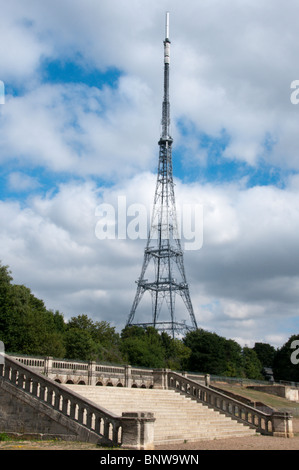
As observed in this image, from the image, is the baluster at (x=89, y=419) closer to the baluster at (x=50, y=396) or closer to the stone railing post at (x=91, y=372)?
the baluster at (x=50, y=396)

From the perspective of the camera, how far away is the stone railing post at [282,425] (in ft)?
79.5

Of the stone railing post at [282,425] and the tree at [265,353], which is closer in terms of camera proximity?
the stone railing post at [282,425]

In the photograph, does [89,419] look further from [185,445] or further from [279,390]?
[279,390]

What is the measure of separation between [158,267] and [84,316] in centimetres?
2337

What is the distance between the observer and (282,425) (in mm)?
24422

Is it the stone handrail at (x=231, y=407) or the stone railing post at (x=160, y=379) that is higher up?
the stone railing post at (x=160, y=379)

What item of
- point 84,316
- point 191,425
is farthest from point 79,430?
point 84,316

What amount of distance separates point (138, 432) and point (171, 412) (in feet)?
29.6

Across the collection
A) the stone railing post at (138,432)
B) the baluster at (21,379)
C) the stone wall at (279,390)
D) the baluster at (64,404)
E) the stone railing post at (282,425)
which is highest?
the baluster at (21,379)

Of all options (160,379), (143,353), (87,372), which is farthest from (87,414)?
(143,353)

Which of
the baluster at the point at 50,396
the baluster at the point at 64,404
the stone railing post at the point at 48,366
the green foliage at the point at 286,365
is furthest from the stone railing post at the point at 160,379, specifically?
the green foliage at the point at 286,365

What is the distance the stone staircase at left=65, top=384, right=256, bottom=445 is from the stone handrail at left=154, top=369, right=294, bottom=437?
63cm

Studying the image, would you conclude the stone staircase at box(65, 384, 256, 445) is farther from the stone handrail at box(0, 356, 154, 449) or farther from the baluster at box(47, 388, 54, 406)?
the baluster at box(47, 388, 54, 406)
